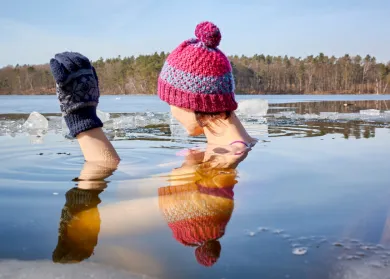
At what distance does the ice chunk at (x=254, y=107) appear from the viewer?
7594 millimetres

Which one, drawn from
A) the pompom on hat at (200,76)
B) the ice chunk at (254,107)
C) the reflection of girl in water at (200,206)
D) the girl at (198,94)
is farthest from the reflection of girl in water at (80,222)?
the ice chunk at (254,107)

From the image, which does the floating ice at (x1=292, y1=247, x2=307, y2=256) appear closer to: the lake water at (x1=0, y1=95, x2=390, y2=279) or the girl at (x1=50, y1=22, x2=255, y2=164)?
the lake water at (x1=0, y1=95, x2=390, y2=279)

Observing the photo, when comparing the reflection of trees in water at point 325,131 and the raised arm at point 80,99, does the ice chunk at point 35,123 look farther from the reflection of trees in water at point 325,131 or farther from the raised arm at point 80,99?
the raised arm at point 80,99

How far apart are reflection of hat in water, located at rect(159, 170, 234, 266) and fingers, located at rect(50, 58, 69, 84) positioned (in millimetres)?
919

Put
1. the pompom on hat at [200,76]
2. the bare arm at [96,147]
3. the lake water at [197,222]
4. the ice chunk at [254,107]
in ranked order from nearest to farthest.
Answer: the lake water at [197,222], the bare arm at [96,147], the pompom on hat at [200,76], the ice chunk at [254,107]

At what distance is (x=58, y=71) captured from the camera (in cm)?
193

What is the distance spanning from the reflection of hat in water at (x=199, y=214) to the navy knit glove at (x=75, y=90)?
0.83 m

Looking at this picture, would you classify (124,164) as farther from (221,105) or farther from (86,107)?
(221,105)

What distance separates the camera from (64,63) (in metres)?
1.96

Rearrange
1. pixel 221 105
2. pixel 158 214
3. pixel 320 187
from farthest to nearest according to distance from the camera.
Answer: pixel 221 105 → pixel 320 187 → pixel 158 214

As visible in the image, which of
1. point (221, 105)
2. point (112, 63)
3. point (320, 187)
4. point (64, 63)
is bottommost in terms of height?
point (320, 187)

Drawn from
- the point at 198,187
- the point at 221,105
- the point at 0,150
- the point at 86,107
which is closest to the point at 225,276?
the point at 198,187

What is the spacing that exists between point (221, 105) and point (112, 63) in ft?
215

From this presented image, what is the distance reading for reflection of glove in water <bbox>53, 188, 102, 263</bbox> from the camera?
0.78 meters
